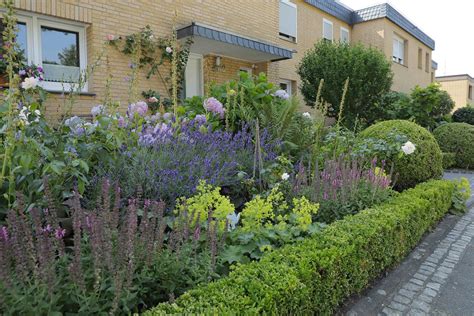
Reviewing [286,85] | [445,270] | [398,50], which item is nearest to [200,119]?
[445,270]

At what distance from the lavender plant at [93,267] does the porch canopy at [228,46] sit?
6.04m

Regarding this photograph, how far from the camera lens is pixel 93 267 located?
5.09 feet

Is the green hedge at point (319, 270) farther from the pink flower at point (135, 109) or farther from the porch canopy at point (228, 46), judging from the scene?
the porch canopy at point (228, 46)

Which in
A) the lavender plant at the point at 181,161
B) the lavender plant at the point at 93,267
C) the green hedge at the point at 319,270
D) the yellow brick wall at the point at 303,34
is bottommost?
the green hedge at the point at 319,270

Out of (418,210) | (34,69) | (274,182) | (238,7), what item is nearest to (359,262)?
(274,182)

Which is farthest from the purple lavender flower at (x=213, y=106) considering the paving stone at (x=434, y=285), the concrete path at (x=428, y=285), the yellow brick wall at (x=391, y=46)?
the yellow brick wall at (x=391, y=46)

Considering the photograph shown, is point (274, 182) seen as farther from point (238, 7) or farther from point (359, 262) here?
point (238, 7)

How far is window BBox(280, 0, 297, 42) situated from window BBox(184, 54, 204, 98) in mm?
4879

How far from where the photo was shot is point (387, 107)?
11250 mm

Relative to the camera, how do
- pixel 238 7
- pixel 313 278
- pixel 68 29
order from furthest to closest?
1. pixel 238 7
2. pixel 68 29
3. pixel 313 278

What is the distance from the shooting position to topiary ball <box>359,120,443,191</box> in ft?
16.6

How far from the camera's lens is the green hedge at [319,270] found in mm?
1644

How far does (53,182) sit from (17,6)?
492cm

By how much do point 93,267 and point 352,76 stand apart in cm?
952
